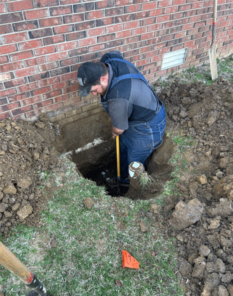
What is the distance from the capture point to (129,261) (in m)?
2.13

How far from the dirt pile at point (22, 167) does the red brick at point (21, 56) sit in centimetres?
78

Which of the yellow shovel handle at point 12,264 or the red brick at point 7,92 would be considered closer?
the yellow shovel handle at point 12,264

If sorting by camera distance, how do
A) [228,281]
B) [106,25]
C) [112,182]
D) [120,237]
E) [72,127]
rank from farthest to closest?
[112,182] < [72,127] < [106,25] < [120,237] < [228,281]

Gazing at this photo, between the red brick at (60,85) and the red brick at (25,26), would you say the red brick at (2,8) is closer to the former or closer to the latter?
the red brick at (25,26)

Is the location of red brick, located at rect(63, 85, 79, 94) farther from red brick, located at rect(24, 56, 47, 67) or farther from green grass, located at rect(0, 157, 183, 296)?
green grass, located at rect(0, 157, 183, 296)

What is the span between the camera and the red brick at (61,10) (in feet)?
7.97

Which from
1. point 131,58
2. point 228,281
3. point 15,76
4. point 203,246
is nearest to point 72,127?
point 15,76

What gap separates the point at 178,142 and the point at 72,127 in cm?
173

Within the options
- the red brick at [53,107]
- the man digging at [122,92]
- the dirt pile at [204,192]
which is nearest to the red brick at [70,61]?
the man digging at [122,92]

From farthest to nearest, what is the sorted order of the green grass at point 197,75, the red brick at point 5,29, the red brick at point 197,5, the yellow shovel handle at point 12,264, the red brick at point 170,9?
the green grass at point 197,75
the red brick at point 197,5
the red brick at point 170,9
the red brick at point 5,29
the yellow shovel handle at point 12,264

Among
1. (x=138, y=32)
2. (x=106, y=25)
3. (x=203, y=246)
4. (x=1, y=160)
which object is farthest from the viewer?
(x=138, y=32)

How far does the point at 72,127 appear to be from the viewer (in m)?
3.58

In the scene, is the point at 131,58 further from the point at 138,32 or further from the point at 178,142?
the point at 178,142

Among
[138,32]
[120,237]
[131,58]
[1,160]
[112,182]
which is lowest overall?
[112,182]
